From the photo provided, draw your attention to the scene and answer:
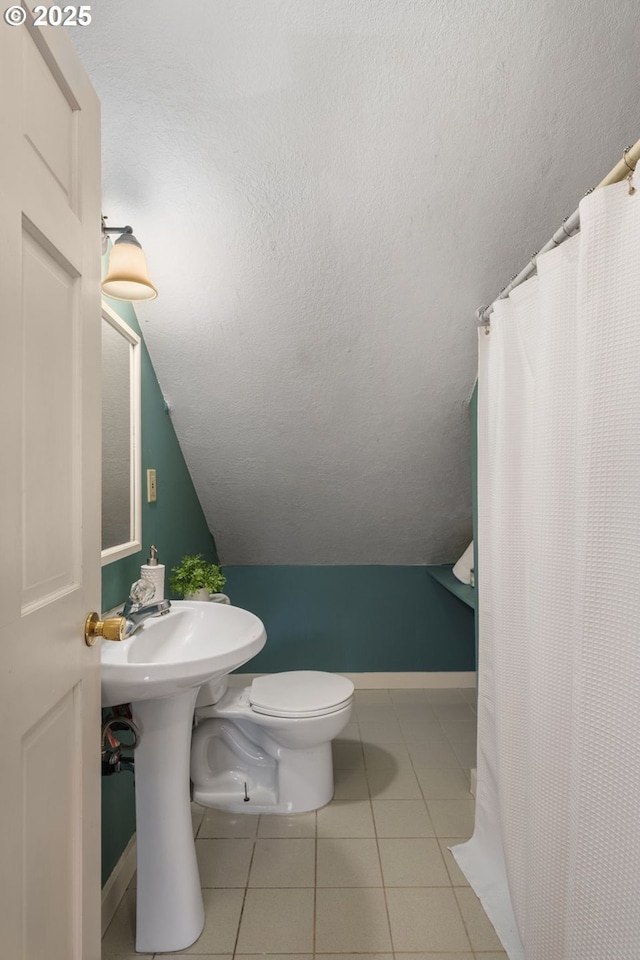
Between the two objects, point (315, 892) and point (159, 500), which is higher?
point (159, 500)

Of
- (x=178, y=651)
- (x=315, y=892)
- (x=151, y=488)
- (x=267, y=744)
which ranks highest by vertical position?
(x=151, y=488)

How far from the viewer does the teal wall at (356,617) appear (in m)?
3.27

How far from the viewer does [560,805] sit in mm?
1126

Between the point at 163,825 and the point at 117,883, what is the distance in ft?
1.37

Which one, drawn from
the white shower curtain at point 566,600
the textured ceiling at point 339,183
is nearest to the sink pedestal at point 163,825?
the white shower curtain at point 566,600

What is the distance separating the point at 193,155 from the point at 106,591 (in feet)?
4.09

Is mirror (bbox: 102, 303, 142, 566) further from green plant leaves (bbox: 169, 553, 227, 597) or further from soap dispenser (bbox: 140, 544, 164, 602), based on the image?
green plant leaves (bbox: 169, 553, 227, 597)

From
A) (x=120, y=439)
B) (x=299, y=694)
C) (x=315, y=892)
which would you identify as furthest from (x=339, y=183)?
(x=315, y=892)

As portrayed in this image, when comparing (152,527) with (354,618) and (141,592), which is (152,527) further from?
(354,618)

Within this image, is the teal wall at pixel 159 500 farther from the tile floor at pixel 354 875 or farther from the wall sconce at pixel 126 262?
the tile floor at pixel 354 875

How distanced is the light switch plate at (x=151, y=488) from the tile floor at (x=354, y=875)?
120cm

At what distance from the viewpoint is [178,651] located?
1563 mm

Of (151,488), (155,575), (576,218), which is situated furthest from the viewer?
(151,488)

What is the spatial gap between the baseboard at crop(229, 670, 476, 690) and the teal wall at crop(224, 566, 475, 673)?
1.3 inches
